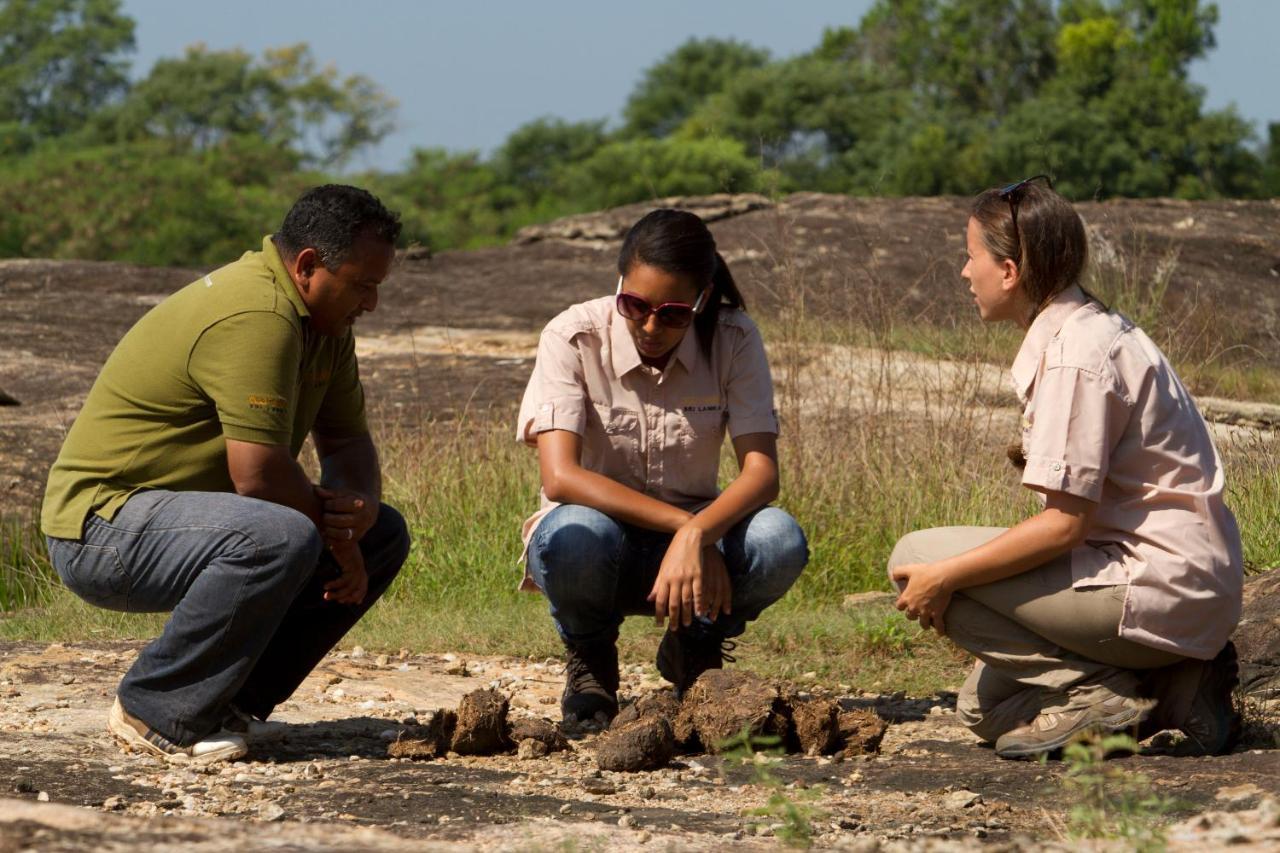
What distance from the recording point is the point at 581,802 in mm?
3469

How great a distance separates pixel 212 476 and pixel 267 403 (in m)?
0.31

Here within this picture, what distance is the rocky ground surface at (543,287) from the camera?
33.5ft

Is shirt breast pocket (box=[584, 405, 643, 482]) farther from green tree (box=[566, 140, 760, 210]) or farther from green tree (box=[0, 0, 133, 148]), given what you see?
green tree (box=[0, 0, 133, 148])

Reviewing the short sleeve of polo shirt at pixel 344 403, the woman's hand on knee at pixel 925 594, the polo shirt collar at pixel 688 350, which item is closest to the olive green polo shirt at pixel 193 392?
the short sleeve of polo shirt at pixel 344 403

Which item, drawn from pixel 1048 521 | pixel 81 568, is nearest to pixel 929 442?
pixel 1048 521

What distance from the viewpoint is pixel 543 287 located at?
50.2 feet

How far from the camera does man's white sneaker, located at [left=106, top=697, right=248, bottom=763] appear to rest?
3791 mm

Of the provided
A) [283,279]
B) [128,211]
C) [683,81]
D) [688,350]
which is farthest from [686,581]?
[683,81]

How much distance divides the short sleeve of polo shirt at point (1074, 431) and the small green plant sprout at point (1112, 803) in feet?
1.95

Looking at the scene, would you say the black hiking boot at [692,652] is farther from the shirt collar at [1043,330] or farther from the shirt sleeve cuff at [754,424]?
→ the shirt collar at [1043,330]

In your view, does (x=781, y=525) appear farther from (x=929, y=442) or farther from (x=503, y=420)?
(x=503, y=420)

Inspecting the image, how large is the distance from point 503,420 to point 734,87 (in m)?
33.0

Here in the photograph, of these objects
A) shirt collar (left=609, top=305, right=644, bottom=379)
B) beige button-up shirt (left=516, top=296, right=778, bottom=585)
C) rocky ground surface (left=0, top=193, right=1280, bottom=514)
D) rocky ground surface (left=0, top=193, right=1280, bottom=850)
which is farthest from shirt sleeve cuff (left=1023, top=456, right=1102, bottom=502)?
rocky ground surface (left=0, top=193, right=1280, bottom=514)

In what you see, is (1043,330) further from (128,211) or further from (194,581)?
(128,211)
